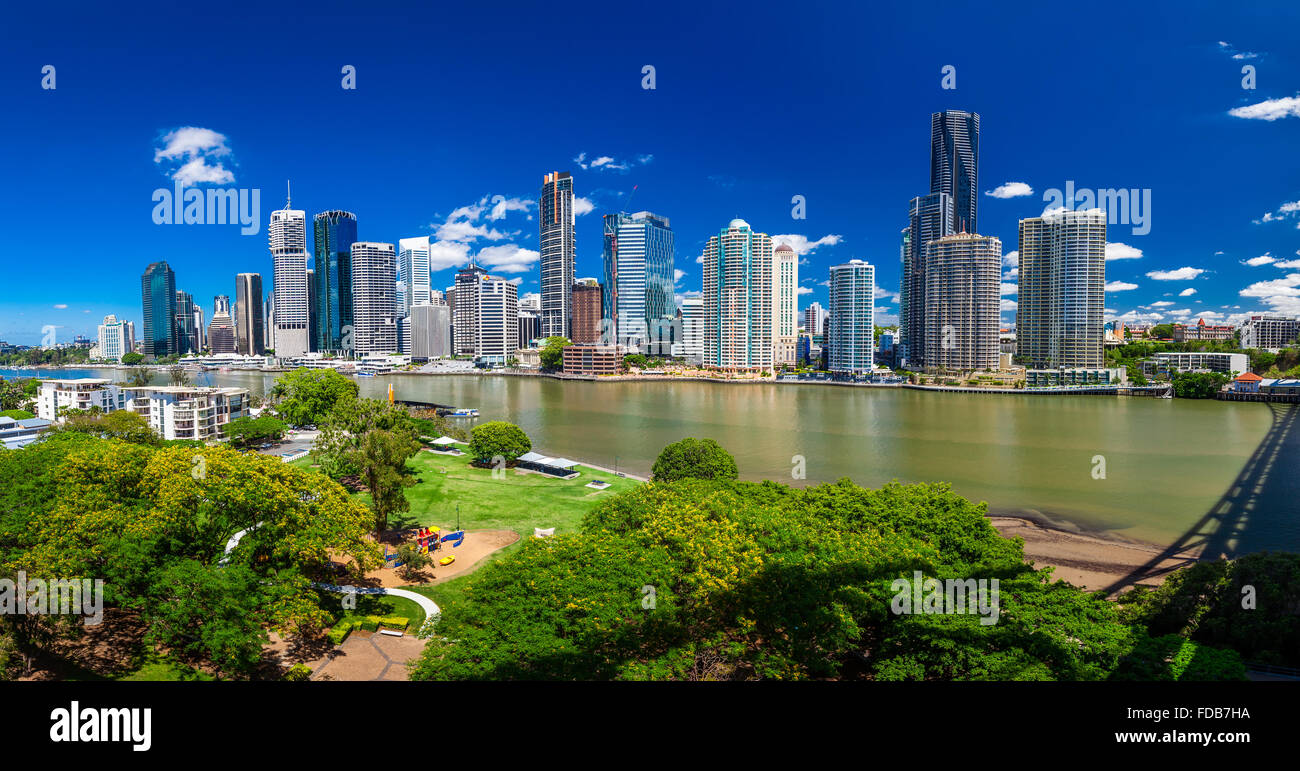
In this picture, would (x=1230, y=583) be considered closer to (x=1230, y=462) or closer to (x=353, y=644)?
(x=353, y=644)

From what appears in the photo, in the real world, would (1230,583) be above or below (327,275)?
below

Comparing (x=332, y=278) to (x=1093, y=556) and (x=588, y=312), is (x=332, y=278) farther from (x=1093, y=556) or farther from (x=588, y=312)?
(x=1093, y=556)

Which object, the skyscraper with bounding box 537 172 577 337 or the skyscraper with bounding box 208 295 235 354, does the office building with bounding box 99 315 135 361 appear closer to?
the skyscraper with bounding box 208 295 235 354

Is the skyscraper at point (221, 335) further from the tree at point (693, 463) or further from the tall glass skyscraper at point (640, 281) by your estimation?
the tree at point (693, 463)

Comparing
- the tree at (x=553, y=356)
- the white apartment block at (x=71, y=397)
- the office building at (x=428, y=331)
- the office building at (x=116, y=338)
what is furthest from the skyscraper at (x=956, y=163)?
the office building at (x=116, y=338)

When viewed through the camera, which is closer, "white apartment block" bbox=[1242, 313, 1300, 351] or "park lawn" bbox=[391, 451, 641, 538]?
"park lawn" bbox=[391, 451, 641, 538]

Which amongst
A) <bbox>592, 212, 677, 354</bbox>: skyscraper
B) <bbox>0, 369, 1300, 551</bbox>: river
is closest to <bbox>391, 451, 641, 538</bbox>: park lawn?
<bbox>0, 369, 1300, 551</bbox>: river
